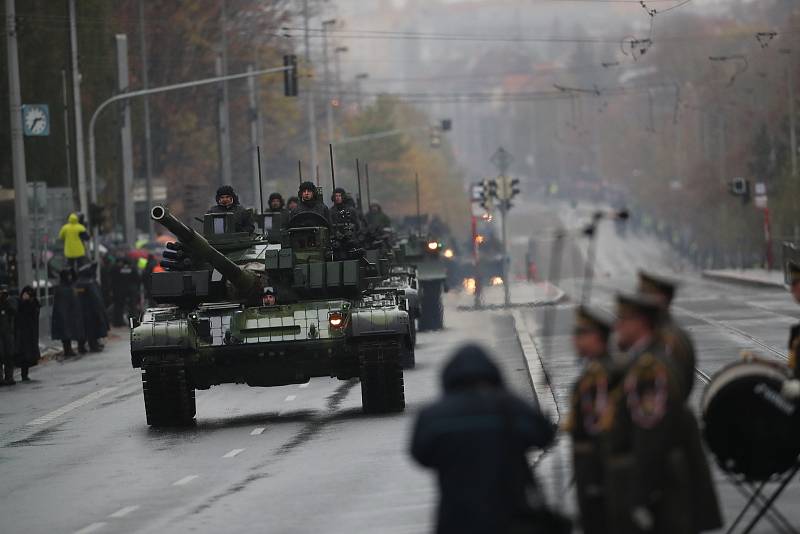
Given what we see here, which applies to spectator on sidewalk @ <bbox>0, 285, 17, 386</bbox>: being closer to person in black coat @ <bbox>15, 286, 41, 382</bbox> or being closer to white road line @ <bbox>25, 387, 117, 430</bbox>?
person in black coat @ <bbox>15, 286, 41, 382</bbox>

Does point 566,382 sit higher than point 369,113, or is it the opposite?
point 369,113

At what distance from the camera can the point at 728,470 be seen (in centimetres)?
1227

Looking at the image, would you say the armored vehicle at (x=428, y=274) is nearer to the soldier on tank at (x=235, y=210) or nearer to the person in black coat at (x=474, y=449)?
the soldier on tank at (x=235, y=210)

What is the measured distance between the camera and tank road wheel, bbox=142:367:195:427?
22.8 metres

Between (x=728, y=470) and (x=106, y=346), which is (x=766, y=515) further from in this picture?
(x=106, y=346)

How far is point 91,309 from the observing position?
38.0 metres

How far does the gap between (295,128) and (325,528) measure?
3389 inches

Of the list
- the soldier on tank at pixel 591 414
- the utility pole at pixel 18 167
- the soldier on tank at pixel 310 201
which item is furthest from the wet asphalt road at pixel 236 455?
the utility pole at pixel 18 167

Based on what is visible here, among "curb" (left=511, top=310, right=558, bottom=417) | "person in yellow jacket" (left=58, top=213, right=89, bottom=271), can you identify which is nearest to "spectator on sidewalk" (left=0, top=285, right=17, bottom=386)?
"curb" (left=511, top=310, right=558, bottom=417)

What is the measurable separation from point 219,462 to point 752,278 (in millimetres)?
44383

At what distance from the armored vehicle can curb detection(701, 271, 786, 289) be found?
16.8 meters

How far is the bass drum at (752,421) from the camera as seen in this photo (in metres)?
12.1

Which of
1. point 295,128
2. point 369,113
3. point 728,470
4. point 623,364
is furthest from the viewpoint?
point 369,113

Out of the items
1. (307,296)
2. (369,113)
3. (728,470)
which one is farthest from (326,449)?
(369,113)
